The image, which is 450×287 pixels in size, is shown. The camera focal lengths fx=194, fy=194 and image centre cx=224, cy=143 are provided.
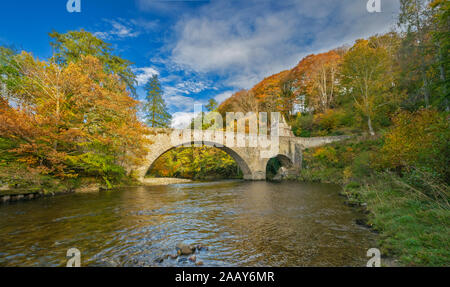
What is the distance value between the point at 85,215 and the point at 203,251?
437cm

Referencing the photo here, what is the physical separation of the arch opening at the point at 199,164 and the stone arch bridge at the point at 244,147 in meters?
3.68

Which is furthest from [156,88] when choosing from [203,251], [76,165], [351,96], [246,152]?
[203,251]

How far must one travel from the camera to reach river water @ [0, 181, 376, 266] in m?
3.05

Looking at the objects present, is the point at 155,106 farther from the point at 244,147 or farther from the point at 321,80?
the point at 321,80

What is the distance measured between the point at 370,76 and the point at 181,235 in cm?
2199

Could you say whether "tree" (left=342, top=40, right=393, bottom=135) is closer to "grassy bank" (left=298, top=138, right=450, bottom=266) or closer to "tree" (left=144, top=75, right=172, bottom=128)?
"grassy bank" (left=298, top=138, right=450, bottom=266)

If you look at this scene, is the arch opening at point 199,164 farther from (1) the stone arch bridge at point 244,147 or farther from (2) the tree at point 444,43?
(2) the tree at point 444,43

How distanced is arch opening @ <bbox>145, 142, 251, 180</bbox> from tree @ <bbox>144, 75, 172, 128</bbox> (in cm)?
520

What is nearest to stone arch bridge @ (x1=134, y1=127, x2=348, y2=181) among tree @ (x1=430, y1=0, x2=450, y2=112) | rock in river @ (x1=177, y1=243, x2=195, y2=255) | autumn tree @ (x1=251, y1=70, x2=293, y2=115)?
autumn tree @ (x1=251, y1=70, x2=293, y2=115)

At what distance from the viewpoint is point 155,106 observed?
94.1 ft

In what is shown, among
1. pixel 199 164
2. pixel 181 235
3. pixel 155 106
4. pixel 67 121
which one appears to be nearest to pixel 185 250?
pixel 181 235

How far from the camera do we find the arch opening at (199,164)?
24.2 m

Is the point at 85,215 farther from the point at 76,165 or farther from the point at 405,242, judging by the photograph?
the point at 405,242
